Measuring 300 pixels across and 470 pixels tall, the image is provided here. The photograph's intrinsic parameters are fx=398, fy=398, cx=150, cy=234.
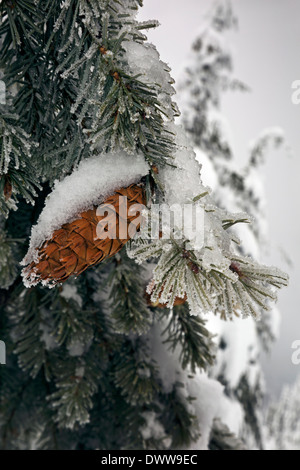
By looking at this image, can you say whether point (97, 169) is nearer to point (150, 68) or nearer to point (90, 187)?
point (90, 187)

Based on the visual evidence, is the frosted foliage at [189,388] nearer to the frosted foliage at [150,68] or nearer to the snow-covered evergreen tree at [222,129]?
the frosted foliage at [150,68]

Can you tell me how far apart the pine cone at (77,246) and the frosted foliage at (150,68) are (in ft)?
0.52

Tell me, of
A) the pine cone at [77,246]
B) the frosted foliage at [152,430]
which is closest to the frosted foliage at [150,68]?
the pine cone at [77,246]

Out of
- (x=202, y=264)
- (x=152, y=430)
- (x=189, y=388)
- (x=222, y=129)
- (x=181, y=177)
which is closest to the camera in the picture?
(x=202, y=264)

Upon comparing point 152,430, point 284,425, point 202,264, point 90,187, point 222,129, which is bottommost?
point 152,430

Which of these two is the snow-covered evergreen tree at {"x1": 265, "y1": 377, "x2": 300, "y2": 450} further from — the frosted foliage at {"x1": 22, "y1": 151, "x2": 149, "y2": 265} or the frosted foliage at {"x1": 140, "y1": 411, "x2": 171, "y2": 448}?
the frosted foliage at {"x1": 22, "y1": 151, "x2": 149, "y2": 265}

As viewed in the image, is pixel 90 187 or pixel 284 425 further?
pixel 284 425

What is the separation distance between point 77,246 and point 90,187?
0.10m

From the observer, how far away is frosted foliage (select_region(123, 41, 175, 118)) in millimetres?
595

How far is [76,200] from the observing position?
61 cm

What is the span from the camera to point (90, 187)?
61cm

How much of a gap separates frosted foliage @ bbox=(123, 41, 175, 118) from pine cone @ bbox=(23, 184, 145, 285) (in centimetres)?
16

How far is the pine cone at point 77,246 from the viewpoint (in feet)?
1.83

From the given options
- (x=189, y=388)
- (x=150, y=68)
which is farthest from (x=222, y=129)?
(x=150, y=68)
